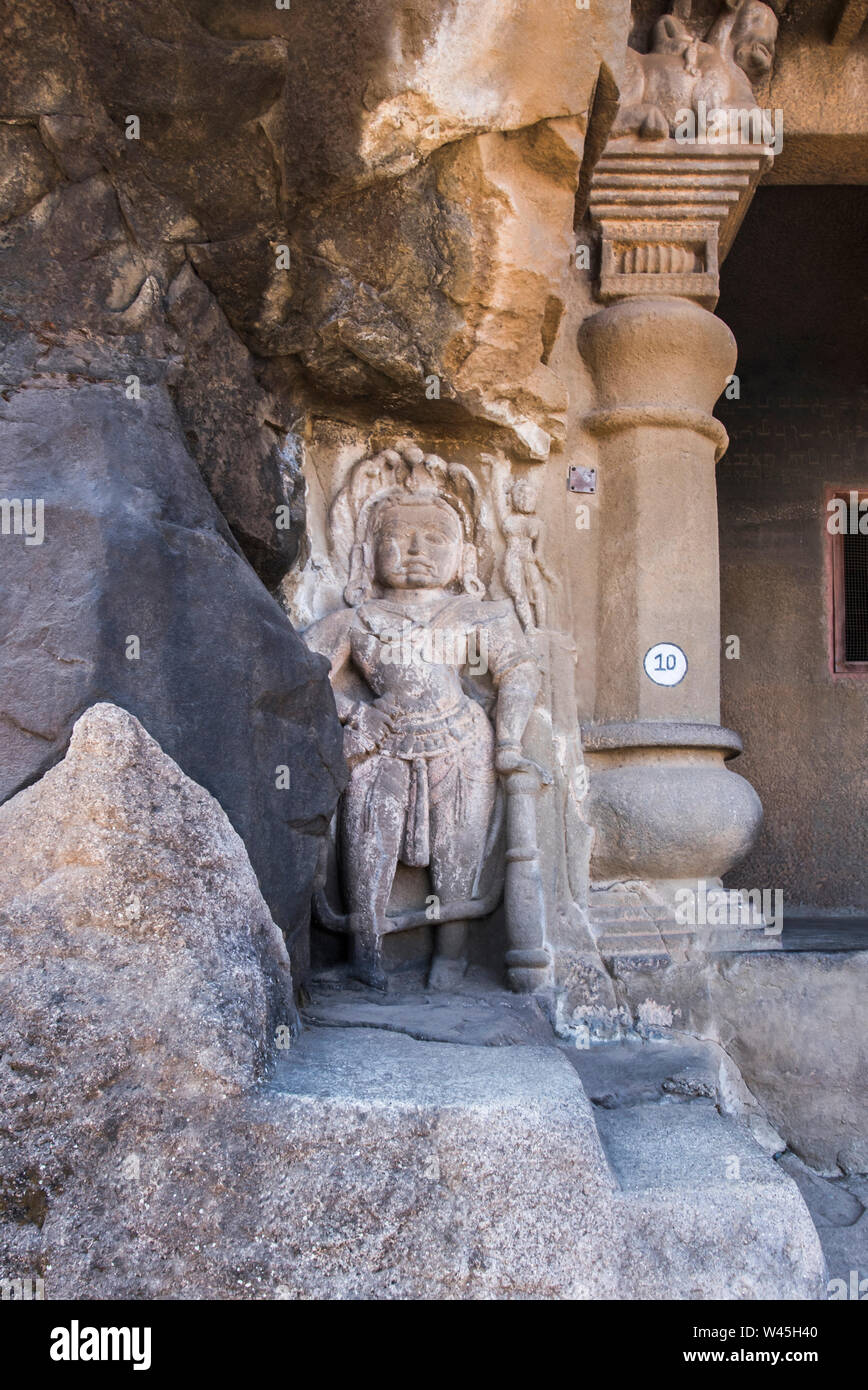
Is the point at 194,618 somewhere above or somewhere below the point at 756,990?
above

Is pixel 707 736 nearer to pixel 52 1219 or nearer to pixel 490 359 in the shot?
pixel 490 359

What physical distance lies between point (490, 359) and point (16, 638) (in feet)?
7.04

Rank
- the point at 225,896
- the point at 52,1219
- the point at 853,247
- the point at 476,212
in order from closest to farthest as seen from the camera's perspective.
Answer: the point at 52,1219 → the point at 225,896 → the point at 476,212 → the point at 853,247

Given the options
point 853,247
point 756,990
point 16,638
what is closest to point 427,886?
point 756,990

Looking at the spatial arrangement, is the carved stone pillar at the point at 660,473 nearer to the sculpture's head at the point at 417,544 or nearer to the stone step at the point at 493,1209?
the sculpture's head at the point at 417,544

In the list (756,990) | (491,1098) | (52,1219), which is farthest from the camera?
(756,990)

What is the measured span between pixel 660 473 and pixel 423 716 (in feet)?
4.35

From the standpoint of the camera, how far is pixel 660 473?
4188 millimetres

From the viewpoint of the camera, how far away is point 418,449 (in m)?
4.12

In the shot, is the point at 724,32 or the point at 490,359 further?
the point at 724,32

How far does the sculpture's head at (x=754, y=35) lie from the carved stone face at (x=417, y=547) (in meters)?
2.08

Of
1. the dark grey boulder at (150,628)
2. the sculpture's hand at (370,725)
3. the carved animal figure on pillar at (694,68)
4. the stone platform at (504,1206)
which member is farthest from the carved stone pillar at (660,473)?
the stone platform at (504,1206)

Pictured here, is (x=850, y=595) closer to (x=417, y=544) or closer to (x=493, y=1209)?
(x=417, y=544)

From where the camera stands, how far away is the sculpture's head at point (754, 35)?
13.9ft
